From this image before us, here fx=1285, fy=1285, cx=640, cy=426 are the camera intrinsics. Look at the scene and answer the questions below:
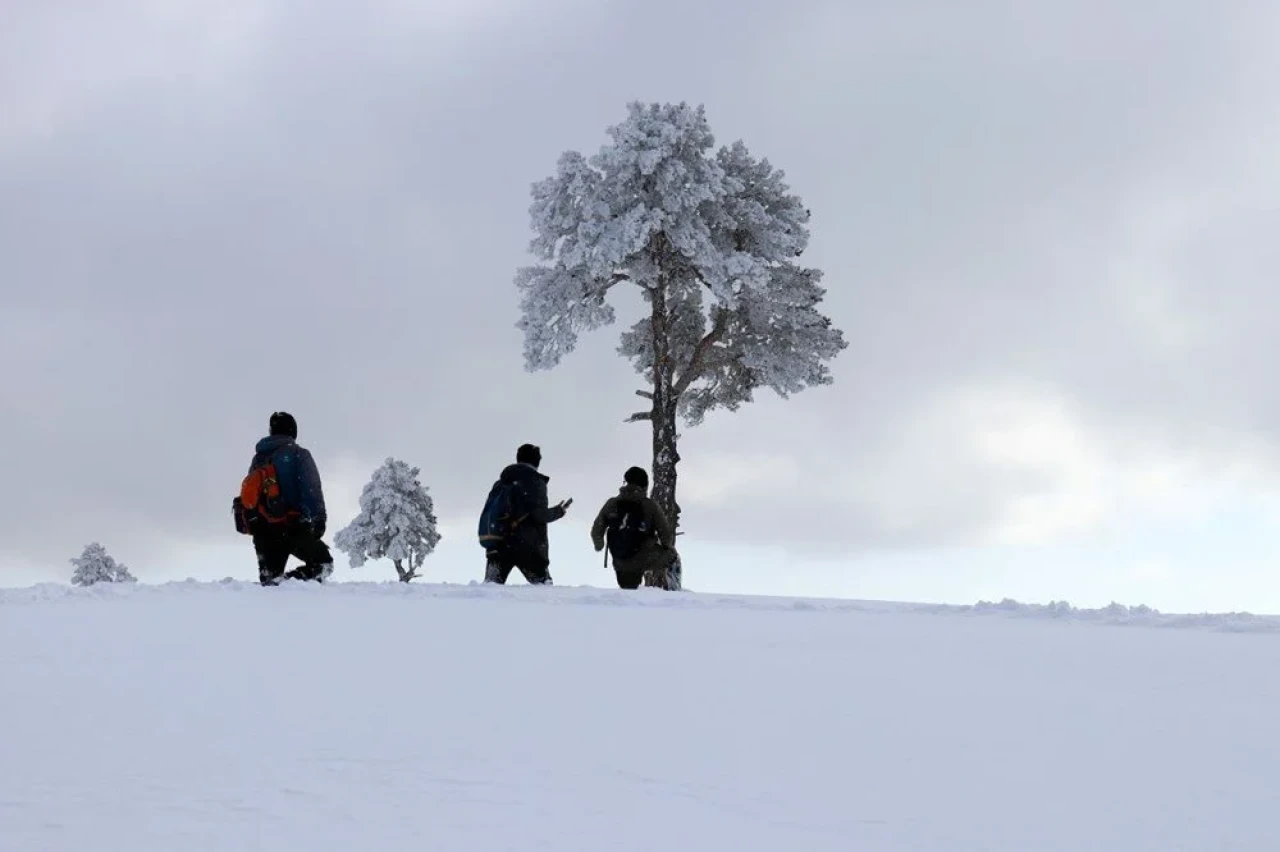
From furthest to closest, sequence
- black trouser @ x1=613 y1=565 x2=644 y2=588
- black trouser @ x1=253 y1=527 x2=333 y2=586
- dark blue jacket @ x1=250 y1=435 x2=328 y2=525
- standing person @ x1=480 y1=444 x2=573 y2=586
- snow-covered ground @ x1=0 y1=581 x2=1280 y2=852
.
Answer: black trouser @ x1=613 y1=565 x2=644 y2=588, standing person @ x1=480 y1=444 x2=573 y2=586, black trouser @ x1=253 y1=527 x2=333 y2=586, dark blue jacket @ x1=250 y1=435 x2=328 y2=525, snow-covered ground @ x1=0 y1=581 x2=1280 y2=852

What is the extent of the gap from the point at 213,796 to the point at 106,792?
0.45 metres

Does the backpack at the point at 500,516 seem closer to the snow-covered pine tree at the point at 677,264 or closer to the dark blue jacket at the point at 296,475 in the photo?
the dark blue jacket at the point at 296,475

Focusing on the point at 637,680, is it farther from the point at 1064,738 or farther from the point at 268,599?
the point at 268,599

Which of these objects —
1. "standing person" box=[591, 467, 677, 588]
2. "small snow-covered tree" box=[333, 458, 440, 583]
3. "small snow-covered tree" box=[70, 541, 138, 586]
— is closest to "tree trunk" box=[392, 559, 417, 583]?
"small snow-covered tree" box=[333, 458, 440, 583]

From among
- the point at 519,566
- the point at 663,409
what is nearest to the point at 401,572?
the point at 663,409

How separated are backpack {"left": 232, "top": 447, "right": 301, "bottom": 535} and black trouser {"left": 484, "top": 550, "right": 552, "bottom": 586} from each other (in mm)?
2875

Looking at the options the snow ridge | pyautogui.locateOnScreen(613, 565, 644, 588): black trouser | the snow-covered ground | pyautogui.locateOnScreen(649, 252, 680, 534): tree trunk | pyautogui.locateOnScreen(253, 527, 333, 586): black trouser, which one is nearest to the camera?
the snow-covered ground

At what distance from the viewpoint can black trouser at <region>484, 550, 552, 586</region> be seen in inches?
650

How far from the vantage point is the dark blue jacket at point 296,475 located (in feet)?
48.0

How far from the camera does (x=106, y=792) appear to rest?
5250 mm

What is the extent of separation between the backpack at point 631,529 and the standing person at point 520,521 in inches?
38.4

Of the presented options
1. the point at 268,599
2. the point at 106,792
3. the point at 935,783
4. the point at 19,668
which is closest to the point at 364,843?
the point at 106,792

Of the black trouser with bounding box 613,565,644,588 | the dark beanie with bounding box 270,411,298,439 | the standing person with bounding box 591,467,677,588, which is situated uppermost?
the dark beanie with bounding box 270,411,298,439

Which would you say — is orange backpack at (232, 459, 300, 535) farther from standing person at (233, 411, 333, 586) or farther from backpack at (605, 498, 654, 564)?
backpack at (605, 498, 654, 564)
